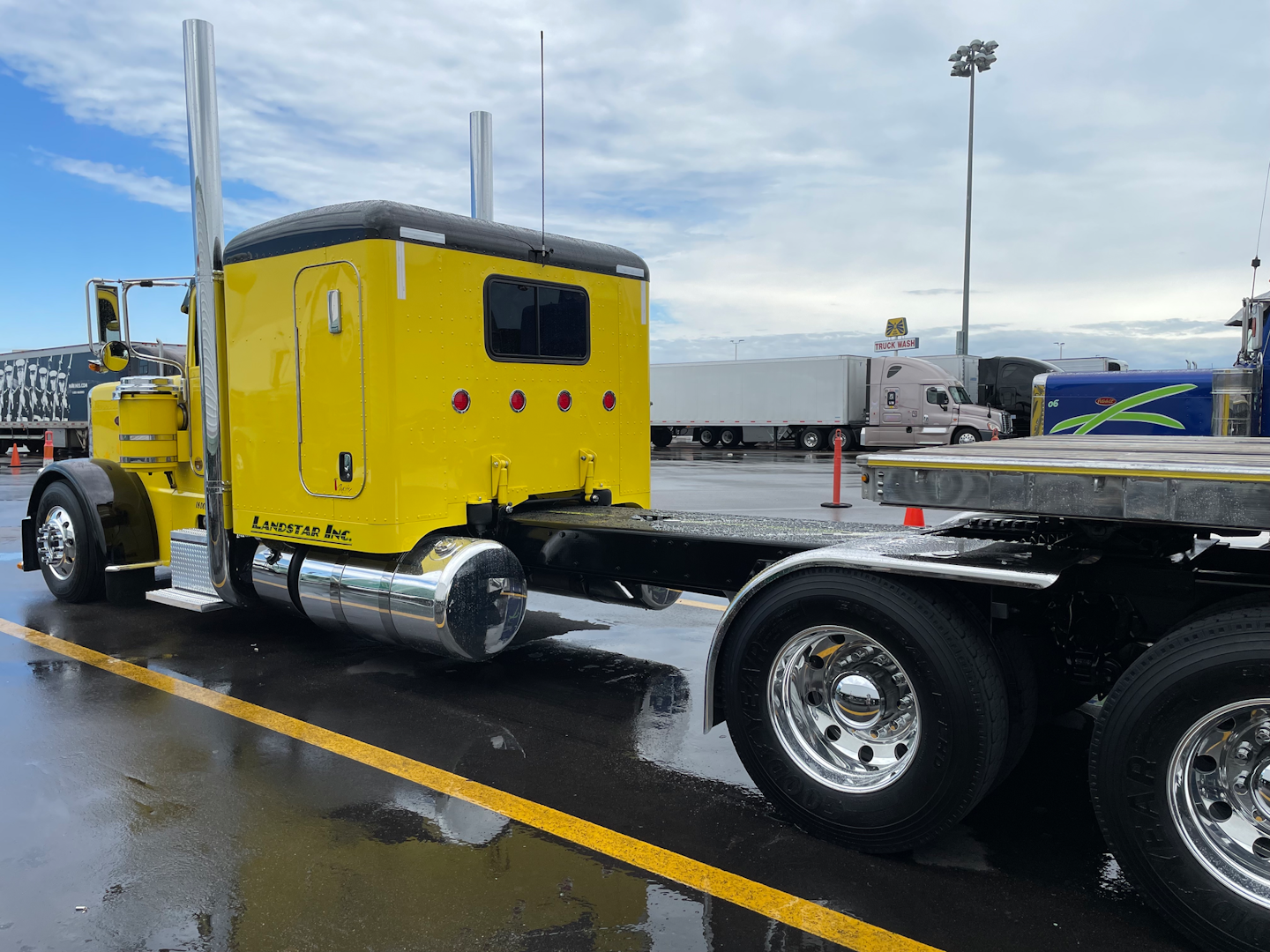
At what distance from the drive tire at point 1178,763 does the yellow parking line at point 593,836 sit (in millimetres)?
701

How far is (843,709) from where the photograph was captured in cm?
358

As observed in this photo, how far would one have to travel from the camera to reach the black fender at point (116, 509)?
23.4 ft

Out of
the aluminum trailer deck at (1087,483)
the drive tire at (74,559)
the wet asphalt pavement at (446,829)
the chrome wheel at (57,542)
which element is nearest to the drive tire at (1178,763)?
the wet asphalt pavement at (446,829)

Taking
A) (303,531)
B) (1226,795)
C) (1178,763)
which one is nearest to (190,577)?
(303,531)

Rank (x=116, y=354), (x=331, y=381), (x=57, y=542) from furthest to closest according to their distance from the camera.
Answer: (x=57, y=542) → (x=116, y=354) → (x=331, y=381)

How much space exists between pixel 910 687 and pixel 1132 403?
876 cm

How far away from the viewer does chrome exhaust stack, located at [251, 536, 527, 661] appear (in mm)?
4992

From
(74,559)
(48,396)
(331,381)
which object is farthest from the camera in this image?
(48,396)

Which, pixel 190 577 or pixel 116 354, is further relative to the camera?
pixel 116 354

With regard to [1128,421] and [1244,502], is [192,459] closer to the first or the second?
[1244,502]

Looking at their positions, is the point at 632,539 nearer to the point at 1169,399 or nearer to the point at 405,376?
the point at 405,376

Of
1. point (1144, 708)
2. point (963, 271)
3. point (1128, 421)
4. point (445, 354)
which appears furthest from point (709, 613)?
point (963, 271)

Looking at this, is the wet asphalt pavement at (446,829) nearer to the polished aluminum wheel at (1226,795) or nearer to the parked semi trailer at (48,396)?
the polished aluminum wheel at (1226,795)

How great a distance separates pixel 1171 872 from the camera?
2822 mm
